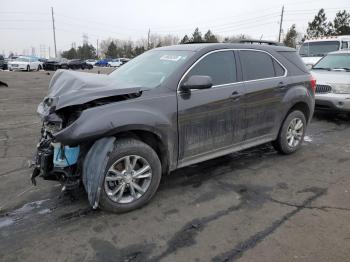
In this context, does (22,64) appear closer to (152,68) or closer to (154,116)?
(152,68)

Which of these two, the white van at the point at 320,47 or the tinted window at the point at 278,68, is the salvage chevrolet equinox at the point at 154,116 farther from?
the white van at the point at 320,47

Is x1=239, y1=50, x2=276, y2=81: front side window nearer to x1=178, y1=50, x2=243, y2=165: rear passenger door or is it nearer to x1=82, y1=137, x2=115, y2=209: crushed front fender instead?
x1=178, y1=50, x2=243, y2=165: rear passenger door

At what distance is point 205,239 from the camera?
10.1 feet

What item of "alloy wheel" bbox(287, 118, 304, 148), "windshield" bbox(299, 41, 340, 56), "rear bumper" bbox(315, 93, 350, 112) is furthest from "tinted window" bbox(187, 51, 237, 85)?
"windshield" bbox(299, 41, 340, 56)

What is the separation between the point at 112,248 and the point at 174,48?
284 centimetres

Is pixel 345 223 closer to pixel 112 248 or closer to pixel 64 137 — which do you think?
pixel 112 248

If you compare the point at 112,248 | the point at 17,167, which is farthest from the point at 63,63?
the point at 112,248

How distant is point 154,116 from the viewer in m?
3.57

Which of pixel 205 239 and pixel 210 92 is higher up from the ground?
pixel 210 92

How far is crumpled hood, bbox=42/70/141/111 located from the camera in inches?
130

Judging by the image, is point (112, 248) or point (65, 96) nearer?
point (112, 248)

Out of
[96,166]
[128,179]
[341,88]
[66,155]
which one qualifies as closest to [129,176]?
[128,179]

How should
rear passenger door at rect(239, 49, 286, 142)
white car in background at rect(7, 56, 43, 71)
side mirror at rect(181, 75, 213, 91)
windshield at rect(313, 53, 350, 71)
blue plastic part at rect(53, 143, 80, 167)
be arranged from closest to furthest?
blue plastic part at rect(53, 143, 80, 167) < side mirror at rect(181, 75, 213, 91) < rear passenger door at rect(239, 49, 286, 142) < windshield at rect(313, 53, 350, 71) < white car in background at rect(7, 56, 43, 71)

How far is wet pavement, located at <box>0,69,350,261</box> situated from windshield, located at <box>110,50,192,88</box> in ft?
4.56
